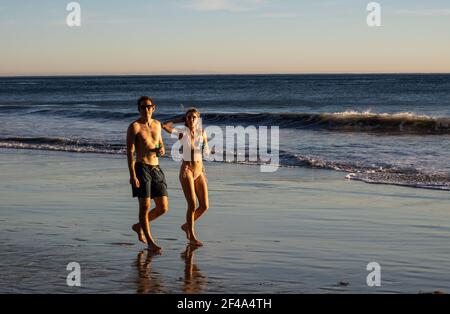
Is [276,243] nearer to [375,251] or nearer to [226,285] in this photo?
[375,251]

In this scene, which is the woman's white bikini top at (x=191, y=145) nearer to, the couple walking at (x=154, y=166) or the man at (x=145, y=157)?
the couple walking at (x=154, y=166)

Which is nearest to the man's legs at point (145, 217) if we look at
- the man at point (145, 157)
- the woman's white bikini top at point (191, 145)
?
the man at point (145, 157)

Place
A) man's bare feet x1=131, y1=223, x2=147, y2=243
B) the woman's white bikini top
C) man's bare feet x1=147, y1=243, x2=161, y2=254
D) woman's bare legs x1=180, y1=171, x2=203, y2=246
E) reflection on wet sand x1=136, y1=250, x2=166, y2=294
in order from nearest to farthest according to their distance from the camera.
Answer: reflection on wet sand x1=136, y1=250, x2=166, y2=294
man's bare feet x1=147, y1=243, x2=161, y2=254
man's bare feet x1=131, y1=223, x2=147, y2=243
woman's bare legs x1=180, y1=171, x2=203, y2=246
the woman's white bikini top

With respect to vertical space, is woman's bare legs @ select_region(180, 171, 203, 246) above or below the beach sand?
above

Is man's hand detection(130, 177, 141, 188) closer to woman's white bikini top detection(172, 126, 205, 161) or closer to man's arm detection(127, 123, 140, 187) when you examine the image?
man's arm detection(127, 123, 140, 187)

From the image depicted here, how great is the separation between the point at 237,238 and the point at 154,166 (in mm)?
1326

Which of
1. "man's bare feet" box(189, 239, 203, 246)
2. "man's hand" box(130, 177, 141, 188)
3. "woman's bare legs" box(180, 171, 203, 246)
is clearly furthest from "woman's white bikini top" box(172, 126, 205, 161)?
"man's bare feet" box(189, 239, 203, 246)

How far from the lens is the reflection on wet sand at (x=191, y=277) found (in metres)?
7.40

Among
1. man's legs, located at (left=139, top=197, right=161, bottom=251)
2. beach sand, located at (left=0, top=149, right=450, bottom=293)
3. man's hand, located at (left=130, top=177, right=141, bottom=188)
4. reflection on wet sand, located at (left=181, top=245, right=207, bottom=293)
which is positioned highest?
man's hand, located at (left=130, top=177, right=141, bottom=188)

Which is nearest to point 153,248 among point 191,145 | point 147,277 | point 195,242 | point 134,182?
point 195,242

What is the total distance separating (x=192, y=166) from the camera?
31.4 feet

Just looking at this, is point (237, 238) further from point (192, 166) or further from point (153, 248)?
point (153, 248)

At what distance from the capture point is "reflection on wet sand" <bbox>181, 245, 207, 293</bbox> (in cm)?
740
